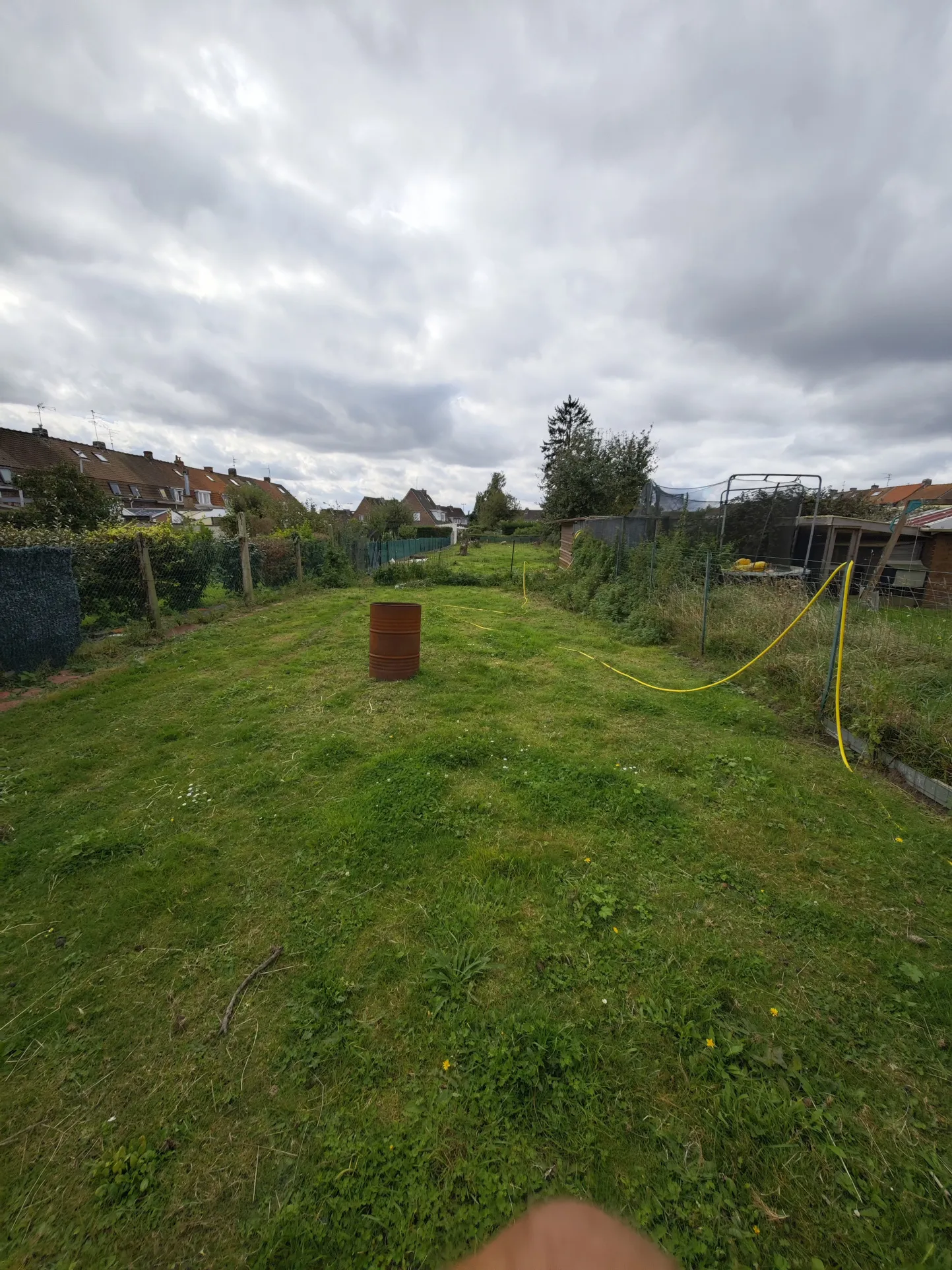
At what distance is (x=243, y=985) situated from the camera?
2053mm

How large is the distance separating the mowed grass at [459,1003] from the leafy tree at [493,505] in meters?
41.8

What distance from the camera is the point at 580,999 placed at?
203cm

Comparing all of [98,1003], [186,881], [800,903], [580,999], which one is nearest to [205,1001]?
[98,1003]

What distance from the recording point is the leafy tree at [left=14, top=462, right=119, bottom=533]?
14875mm

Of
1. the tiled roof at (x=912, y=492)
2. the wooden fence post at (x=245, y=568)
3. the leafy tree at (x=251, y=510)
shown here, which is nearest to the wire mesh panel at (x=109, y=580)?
the wooden fence post at (x=245, y=568)

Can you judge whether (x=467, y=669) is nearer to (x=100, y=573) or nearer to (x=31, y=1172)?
(x=31, y=1172)

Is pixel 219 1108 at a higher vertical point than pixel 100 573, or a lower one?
lower

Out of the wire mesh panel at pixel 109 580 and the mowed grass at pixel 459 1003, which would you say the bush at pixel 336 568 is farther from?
the mowed grass at pixel 459 1003

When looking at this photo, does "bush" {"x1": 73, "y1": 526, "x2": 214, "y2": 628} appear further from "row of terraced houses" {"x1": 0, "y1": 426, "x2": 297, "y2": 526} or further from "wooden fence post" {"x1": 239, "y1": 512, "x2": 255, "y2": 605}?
"row of terraced houses" {"x1": 0, "y1": 426, "x2": 297, "y2": 526}

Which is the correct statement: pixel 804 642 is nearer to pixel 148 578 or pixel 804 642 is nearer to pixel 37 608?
pixel 37 608

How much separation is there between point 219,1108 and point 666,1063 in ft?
5.53

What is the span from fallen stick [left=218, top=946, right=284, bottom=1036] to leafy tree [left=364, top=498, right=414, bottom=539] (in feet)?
76.9

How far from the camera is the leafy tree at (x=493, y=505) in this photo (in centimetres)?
4394

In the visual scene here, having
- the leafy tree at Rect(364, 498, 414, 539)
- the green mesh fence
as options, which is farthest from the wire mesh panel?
the leafy tree at Rect(364, 498, 414, 539)
